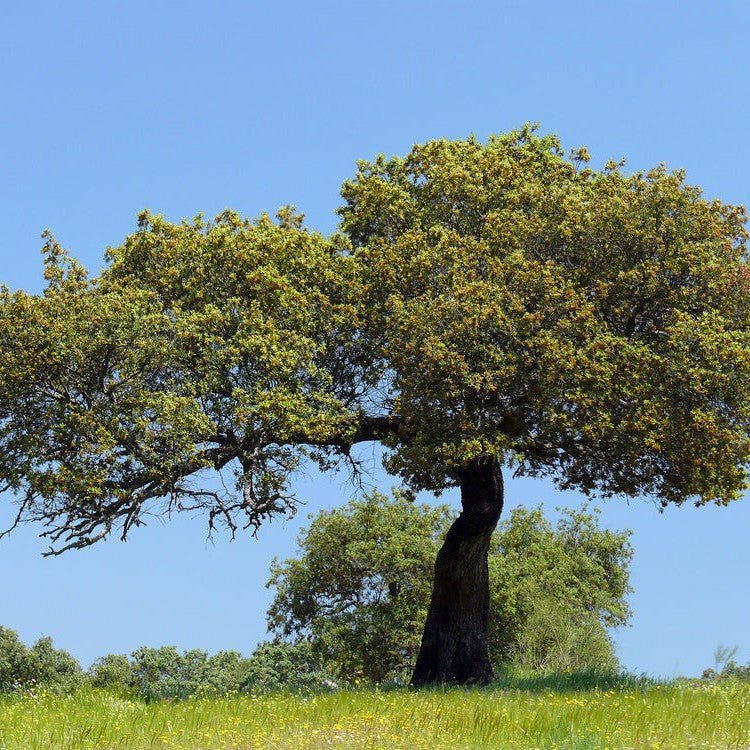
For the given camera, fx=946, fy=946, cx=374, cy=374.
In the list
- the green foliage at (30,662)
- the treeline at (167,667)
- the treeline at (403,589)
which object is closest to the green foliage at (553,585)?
the treeline at (403,589)

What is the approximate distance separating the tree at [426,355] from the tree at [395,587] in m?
19.2

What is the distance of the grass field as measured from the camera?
14305 mm

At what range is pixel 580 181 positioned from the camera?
28.5 meters

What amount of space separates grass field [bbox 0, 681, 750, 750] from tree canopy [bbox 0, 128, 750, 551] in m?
6.22

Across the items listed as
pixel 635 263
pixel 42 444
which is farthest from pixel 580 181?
pixel 42 444

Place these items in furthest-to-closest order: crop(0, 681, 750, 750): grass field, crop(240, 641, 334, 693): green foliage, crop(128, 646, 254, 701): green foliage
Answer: crop(128, 646, 254, 701): green foliage
crop(240, 641, 334, 693): green foliage
crop(0, 681, 750, 750): grass field

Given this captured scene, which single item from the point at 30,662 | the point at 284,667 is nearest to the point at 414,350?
the point at 284,667

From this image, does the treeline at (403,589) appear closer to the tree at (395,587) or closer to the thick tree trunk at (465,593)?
the tree at (395,587)

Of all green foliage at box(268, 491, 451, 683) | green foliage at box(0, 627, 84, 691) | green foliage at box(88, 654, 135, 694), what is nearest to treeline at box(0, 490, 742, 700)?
green foliage at box(268, 491, 451, 683)

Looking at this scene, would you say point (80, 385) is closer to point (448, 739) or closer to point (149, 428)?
point (149, 428)

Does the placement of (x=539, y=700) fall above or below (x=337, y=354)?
below

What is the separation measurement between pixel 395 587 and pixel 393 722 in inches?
1282

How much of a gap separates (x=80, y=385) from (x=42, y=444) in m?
1.86

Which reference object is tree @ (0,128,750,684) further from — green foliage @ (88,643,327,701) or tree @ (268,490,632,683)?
green foliage @ (88,643,327,701)
